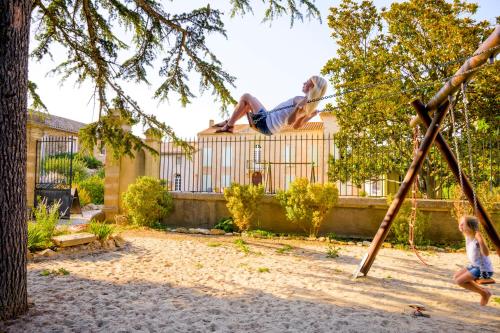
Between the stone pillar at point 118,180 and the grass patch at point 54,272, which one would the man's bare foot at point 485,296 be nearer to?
the grass patch at point 54,272

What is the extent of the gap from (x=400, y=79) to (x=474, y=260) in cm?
849

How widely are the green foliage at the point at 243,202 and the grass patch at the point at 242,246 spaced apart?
108 cm

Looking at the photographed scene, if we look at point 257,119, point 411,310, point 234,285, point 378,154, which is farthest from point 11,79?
point 378,154

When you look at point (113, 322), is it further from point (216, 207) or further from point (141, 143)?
point (216, 207)

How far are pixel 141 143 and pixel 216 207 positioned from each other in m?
3.93

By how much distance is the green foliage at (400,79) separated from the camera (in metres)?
10.3

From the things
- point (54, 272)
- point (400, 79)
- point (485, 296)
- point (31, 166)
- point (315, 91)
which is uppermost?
point (400, 79)

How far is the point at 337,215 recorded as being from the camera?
9531 mm

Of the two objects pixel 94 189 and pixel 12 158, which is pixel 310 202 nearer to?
pixel 12 158

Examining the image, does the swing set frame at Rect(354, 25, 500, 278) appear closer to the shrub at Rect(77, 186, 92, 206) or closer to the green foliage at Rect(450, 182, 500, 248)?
the green foliage at Rect(450, 182, 500, 248)

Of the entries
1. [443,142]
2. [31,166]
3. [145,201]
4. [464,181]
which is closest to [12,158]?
[443,142]

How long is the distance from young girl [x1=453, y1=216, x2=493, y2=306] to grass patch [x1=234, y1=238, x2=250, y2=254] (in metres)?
4.29

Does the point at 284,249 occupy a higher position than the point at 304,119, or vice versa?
the point at 304,119

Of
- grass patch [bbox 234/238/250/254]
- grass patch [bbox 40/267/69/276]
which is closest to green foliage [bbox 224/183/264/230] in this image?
grass patch [bbox 234/238/250/254]
